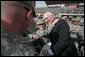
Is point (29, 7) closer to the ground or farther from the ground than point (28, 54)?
farther from the ground

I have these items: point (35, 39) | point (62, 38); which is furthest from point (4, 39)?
point (35, 39)

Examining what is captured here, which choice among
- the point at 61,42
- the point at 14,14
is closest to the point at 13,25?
the point at 14,14

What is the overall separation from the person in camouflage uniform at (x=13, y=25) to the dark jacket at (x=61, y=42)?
219 cm

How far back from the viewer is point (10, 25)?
54.6 inches

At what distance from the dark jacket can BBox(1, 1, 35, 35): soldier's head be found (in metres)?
2.20

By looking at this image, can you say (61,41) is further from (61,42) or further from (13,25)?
(13,25)

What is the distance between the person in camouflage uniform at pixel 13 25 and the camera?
135 centimetres

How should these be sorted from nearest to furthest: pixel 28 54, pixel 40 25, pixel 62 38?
pixel 28 54, pixel 62 38, pixel 40 25

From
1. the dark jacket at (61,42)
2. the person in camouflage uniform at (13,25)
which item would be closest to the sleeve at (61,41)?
the dark jacket at (61,42)

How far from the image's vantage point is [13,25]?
4.60ft

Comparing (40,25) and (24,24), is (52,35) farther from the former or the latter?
(40,25)

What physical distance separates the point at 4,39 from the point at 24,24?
195 mm

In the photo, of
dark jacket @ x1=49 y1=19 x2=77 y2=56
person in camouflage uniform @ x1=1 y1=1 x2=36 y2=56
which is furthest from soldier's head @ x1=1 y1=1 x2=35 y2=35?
dark jacket @ x1=49 y1=19 x2=77 y2=56

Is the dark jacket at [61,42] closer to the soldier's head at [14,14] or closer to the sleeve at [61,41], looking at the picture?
the sleeve at [61,41]
